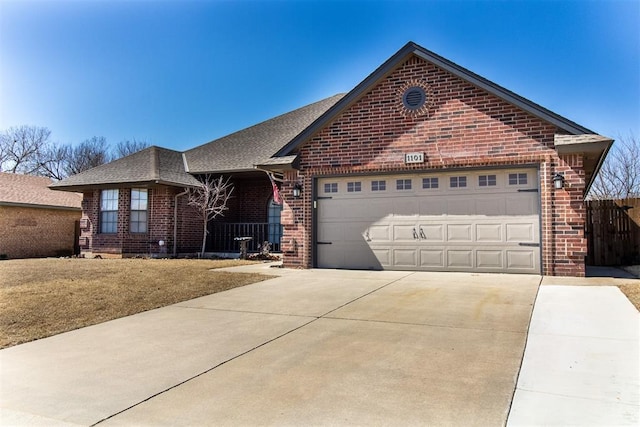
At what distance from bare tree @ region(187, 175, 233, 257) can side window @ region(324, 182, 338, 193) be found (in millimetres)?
6119

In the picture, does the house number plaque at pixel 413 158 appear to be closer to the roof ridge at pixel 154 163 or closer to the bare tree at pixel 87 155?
the roof ridge at pixel 154 163

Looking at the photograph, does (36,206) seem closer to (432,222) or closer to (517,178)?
(432,222)

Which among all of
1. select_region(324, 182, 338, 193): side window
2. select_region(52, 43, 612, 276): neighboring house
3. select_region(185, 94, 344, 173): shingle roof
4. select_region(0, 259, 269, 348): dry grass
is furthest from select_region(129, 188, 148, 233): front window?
select_region(324, 182, 338, 193): side window

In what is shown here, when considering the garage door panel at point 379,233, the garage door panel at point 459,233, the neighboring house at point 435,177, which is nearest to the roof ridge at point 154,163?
the neighboring house at point 435,177

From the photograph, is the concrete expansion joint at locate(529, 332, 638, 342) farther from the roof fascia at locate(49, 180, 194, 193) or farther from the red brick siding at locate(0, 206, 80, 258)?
the red brick siding at locate(0, 206, 80, 258)

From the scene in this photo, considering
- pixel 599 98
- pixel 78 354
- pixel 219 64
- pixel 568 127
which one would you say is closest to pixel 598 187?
pixel 599 98

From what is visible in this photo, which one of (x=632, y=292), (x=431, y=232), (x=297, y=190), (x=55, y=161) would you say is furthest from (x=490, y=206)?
(x=55, y=161)

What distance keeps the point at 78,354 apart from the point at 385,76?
355 inches

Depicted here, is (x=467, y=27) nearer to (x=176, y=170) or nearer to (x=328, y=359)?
(x=328, y=359)

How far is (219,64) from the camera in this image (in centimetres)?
1347

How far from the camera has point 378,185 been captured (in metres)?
10.8

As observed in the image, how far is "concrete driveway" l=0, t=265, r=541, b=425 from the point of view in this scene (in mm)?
2863

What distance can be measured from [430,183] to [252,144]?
10.0 metres

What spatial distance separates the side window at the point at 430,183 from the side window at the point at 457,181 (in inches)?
13.2
